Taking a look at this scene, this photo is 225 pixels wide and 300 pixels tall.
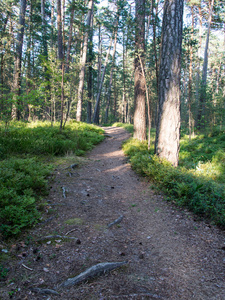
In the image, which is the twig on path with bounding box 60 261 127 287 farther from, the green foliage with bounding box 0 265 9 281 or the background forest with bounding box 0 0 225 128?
the background forest with bounding box 0 0 225 128

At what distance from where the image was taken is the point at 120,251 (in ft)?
8.39

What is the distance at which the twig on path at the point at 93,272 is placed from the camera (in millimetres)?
1926

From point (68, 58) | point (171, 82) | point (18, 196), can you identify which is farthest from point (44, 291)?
point (68, 58)

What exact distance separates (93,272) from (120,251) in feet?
2.03

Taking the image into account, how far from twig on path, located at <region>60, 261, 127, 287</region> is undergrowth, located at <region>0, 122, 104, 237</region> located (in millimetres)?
1075

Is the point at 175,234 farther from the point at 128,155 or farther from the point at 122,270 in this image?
the point at 128,155

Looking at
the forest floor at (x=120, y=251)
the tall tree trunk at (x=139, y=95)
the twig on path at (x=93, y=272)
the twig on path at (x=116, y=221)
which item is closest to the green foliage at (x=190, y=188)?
the forest floor at (x=120, y=251)

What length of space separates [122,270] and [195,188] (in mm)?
2519

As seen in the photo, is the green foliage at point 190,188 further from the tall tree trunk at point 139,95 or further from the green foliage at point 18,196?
the tall tree trunk at point 139,95

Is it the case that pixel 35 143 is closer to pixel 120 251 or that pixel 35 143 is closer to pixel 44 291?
pixel 120 251

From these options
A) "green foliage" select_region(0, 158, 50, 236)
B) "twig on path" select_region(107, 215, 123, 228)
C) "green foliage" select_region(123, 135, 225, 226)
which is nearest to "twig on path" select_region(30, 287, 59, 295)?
"green foliage" select_region(0, 158, 50, 236)

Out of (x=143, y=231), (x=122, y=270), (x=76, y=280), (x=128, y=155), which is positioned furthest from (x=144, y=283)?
(x=128, y=155)

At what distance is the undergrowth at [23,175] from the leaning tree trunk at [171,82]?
376 centimetres

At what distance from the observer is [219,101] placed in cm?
1343
